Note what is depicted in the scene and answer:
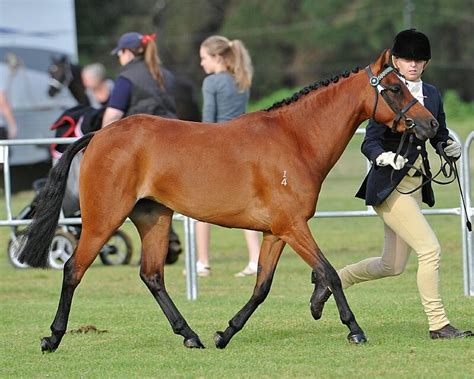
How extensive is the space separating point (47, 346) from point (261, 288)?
4.71 feet

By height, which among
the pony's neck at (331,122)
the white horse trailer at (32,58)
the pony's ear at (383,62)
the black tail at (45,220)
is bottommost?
the white horse trailer at (32,58)

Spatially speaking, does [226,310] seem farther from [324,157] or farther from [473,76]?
[473,76]

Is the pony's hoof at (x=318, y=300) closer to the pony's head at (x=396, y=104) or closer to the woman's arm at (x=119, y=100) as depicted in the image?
the pony's head at (x=396, y=104)

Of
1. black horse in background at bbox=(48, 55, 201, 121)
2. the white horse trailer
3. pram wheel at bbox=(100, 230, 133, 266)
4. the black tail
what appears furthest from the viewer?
the white horse trailer

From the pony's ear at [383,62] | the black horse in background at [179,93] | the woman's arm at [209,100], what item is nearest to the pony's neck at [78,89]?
the black horse in background at [179,93]

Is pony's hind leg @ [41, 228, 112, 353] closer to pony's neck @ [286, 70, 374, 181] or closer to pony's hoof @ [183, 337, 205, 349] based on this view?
pony's hoof @ [183, 337, 205, 349]

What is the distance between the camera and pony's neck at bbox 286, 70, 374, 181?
786cm

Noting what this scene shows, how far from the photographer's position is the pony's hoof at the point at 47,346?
801 centimetres

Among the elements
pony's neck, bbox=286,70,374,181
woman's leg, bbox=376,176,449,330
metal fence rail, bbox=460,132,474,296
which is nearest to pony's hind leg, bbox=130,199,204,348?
pony's neck, bbox=286,70,374,181

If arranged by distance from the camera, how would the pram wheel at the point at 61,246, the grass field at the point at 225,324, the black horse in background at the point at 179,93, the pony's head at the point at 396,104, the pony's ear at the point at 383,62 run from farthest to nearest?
the black horse in background at the point at 179,93 → the pram wheel at the point at 61,246 → the pony's ear at the point at 383,62 → the pony's head at the point at 396,104 → the grass field at the point at 225,324

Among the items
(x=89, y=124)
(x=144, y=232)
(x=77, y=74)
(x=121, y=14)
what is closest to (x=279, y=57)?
(x=121, y=14)

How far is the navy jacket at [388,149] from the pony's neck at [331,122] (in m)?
0.17

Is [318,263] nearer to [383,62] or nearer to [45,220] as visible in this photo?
[383,62]

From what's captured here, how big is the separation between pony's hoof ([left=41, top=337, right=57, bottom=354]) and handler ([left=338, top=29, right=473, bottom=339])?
225 centimetres
